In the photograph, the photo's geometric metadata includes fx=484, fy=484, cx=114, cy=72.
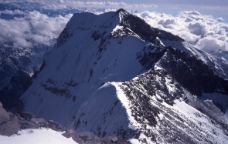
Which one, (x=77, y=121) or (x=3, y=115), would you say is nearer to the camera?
(x=3, y=115)

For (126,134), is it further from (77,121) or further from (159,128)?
(77,121)

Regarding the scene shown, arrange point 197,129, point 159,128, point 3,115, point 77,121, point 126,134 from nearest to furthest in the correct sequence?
point 3,115 → point 126,134 → point 159,128 → point 197,129 → point 77,121

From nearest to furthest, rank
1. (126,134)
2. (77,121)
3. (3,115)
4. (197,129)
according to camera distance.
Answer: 1. (3,115)
2. (126,134)
3. (197,129)
4. (77,121)

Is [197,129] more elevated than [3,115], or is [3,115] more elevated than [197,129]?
[3,115]

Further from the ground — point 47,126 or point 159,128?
point 47,126

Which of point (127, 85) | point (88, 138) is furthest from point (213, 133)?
point (88, 138)

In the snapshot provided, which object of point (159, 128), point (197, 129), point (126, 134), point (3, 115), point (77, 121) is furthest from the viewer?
point (77, 121)

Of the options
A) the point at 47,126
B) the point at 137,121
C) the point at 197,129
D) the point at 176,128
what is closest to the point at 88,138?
the point at 47,126

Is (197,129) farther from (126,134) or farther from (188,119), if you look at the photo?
(126,134)

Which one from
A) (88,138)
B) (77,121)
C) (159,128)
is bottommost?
(77,121)
